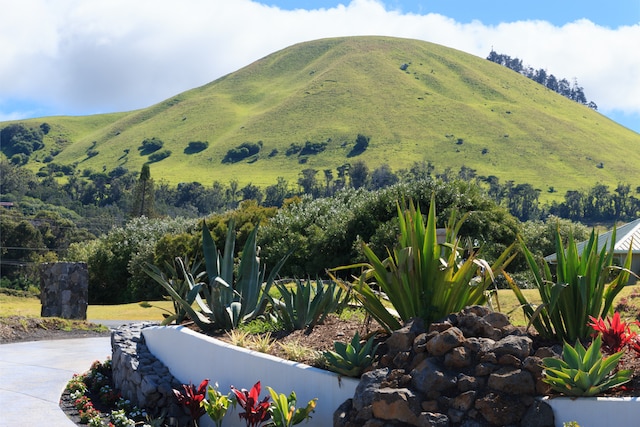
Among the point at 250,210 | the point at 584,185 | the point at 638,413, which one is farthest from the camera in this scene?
the point at 584,185

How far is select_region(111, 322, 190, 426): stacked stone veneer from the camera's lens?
9.13 m

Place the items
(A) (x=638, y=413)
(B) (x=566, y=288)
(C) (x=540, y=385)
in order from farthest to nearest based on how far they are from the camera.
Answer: (B) (x=566, y=288), (C) (x=540, y=385), (A) (x=638, y=413)

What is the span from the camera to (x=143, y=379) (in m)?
9.54

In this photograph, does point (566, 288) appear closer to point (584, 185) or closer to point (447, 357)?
point (447, 357)

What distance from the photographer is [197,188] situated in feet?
417

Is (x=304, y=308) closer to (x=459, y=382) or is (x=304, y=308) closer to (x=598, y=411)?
(x=459, y=382)

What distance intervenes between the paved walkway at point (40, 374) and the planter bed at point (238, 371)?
4.80 ft

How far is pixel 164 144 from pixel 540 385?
15878 cm

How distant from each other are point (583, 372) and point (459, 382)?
937 millimetres

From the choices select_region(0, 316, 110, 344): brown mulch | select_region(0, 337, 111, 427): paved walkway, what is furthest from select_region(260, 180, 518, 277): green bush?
select_region(0, 337, 111, 427): paved walkway

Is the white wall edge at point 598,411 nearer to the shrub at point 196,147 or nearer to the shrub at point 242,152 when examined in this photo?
the shrub at point 242,152

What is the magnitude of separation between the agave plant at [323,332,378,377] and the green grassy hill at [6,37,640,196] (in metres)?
121

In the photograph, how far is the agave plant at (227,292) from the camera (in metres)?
9.99

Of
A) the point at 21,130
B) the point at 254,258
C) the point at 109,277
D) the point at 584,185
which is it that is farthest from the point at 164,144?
the point at 254,258
